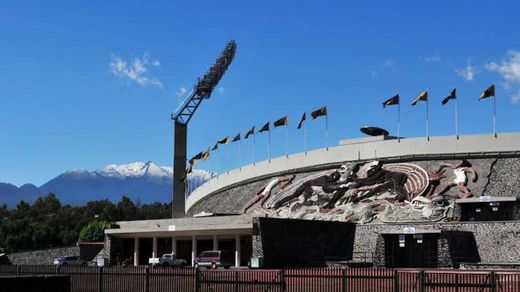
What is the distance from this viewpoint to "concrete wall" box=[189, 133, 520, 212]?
219ft

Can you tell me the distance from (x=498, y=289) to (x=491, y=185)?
39544 mm

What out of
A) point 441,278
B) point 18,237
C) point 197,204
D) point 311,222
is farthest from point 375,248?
Result: point 18,237

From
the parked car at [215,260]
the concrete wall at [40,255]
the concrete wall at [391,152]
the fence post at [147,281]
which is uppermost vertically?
Answer: the concrete wall at [391,152]

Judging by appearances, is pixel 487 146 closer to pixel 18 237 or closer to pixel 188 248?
pixel 188 248

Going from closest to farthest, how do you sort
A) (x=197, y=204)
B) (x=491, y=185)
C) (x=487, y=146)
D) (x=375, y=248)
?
(x=375, y=248) < (x=491, y=185) < (x=487, y=146) < (x=197, y=204)

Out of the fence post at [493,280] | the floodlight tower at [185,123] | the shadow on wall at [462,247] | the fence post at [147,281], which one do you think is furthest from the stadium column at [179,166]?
the fence post at [493,280]

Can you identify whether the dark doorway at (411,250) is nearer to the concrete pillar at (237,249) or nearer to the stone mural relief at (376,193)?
the stone mural relief at (376,193)

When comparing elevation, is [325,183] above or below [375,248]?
above

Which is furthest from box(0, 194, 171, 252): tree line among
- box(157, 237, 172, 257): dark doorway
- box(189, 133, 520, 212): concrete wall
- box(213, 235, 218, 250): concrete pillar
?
box(213, 235, 218, 250): concrete pillar

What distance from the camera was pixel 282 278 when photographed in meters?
24.8

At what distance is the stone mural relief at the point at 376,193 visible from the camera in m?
59.7

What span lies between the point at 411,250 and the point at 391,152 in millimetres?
21035

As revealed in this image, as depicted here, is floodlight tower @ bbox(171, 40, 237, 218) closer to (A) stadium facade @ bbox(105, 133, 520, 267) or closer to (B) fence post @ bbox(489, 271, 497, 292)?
(A) stadium facade @ bbox(105, 133, 520, 267)

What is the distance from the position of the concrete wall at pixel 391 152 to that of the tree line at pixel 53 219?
28627mm
